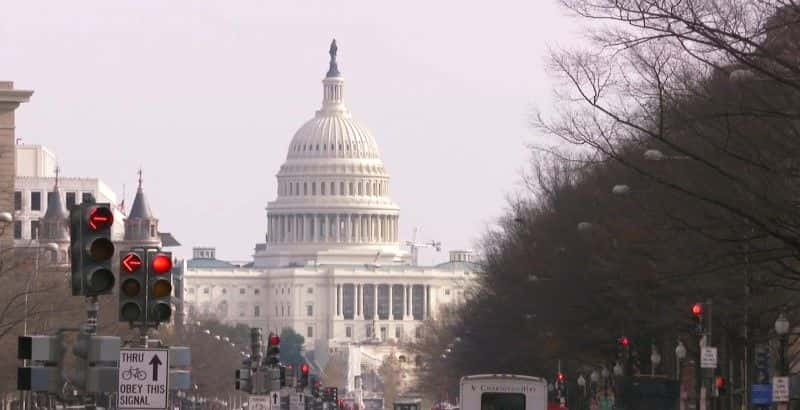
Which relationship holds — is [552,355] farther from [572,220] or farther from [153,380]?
[153,380]

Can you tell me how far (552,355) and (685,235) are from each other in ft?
121

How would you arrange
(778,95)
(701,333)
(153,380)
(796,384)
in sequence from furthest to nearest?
(796,384)
(701,333)
(778,95)
(153,380)

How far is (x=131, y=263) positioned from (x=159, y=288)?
528 mm

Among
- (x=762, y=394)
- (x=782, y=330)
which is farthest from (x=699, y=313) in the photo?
(x=782, y=330)

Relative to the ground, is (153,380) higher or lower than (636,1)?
lower

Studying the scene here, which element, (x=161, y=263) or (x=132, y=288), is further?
(x=161, y=263)

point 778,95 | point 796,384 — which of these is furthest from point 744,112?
point 796,384

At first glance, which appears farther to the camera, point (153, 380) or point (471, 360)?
point (471, 360)

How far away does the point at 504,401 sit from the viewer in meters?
65.6

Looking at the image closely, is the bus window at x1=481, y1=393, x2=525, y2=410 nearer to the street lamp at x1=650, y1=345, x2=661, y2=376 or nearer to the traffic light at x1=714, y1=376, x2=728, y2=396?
the traffic light at x1=714, y1=376, x2=728, y2=396

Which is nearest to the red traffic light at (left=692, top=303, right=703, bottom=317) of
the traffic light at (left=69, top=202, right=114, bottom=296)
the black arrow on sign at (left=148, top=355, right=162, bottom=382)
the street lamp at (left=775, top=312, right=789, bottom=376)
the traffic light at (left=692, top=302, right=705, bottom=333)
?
the traffic light at (left=692, top=302, right=705, bottom=333)

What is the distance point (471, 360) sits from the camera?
125 metres

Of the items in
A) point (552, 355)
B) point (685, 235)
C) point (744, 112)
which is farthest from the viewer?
point (552, 355)

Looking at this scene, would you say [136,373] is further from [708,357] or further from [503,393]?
[503,393]
